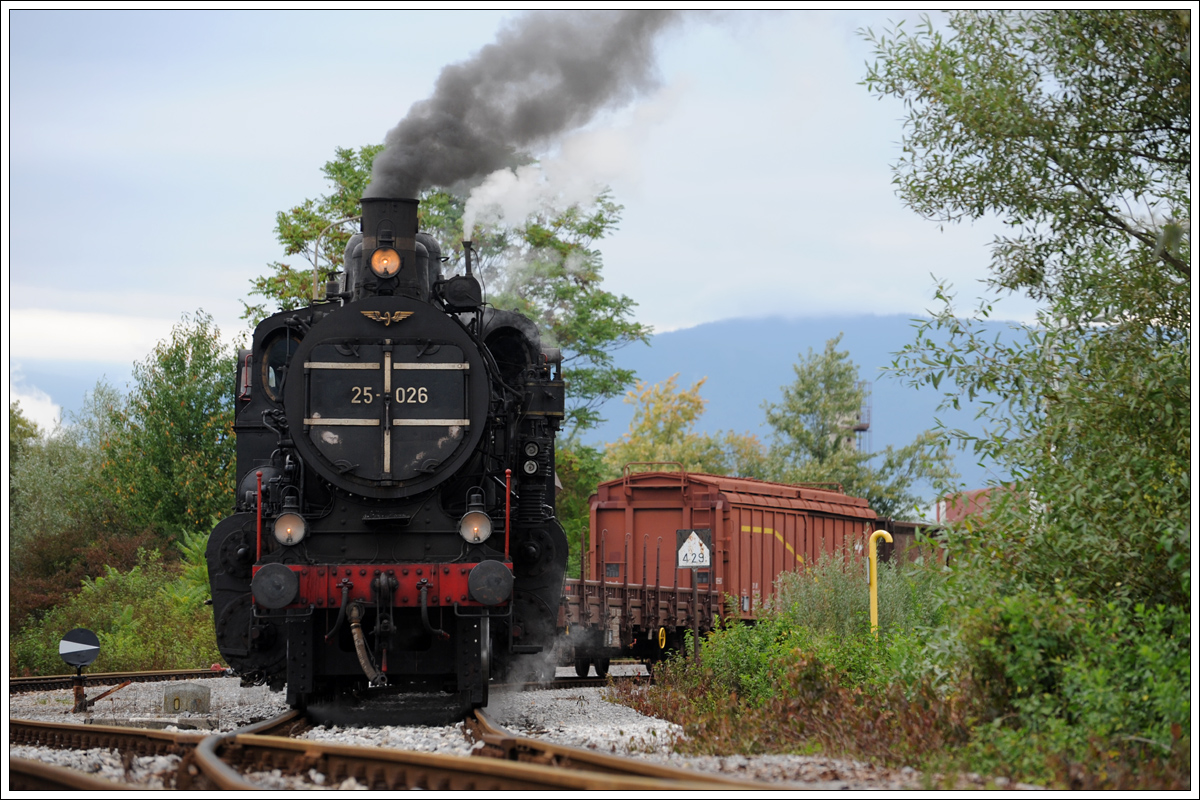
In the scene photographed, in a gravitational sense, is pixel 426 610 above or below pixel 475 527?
below

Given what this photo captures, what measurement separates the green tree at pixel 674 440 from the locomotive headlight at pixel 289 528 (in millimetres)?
34881

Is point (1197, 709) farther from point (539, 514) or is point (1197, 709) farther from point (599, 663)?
point (599, 663)

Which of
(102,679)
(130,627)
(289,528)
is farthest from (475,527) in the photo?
(130,627)

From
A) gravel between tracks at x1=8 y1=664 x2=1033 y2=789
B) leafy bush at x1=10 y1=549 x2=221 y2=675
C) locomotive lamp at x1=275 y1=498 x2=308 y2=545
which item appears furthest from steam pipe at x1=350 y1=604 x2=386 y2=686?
leafy bush at x1=10 y1=549 x2=221 y2=675

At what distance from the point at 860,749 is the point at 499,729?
2.73 metres

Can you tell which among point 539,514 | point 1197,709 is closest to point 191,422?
point 539,514

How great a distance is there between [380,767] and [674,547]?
44.5ft

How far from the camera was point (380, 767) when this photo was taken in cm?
695

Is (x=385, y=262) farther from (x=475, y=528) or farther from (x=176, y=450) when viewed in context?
(x=176, y=450)

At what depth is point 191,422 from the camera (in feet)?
99.2

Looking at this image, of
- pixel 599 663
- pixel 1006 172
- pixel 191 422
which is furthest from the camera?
pixel 191 422

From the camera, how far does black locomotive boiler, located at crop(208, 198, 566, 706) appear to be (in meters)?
10.5

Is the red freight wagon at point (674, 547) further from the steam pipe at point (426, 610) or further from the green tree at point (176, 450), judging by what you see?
the green tree at point (176, 450)

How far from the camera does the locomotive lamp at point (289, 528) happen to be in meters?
10.6
